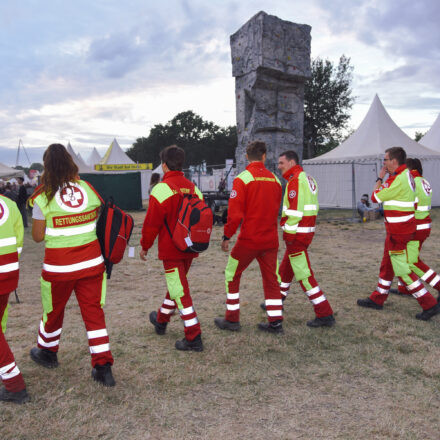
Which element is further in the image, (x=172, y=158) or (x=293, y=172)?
(x=293, y=172)

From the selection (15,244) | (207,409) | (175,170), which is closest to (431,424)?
(207,409)

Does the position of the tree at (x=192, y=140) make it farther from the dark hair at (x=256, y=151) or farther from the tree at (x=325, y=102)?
the dark hair at (x=256, y=151)

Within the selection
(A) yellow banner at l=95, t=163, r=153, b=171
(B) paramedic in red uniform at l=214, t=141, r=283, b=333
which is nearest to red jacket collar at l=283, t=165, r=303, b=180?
(B) paramedic in red uniform at l=214, t=141, r=283, b=333

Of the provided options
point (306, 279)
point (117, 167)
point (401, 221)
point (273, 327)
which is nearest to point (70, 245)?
point (273, 327)

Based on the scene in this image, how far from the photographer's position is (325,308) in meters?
4.45

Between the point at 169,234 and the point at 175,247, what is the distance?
13 cm

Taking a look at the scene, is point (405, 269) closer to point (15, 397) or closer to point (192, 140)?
point (15, 397)

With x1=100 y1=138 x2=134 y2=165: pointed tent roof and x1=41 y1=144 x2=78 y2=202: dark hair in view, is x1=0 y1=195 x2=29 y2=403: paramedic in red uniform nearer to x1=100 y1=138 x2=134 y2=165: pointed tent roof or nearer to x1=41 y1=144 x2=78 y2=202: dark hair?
x1=41 y1=144 x2=78 y2=202: dark hair

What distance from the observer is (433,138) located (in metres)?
21.7

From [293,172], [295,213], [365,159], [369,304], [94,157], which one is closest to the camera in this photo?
[295,213]

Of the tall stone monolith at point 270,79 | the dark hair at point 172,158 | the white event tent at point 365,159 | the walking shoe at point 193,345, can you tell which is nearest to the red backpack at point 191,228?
the dark hair at point 172,158

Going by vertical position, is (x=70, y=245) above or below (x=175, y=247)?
above

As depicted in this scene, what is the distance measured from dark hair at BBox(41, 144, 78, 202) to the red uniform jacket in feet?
5.16

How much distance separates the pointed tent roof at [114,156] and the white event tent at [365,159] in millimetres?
19920
